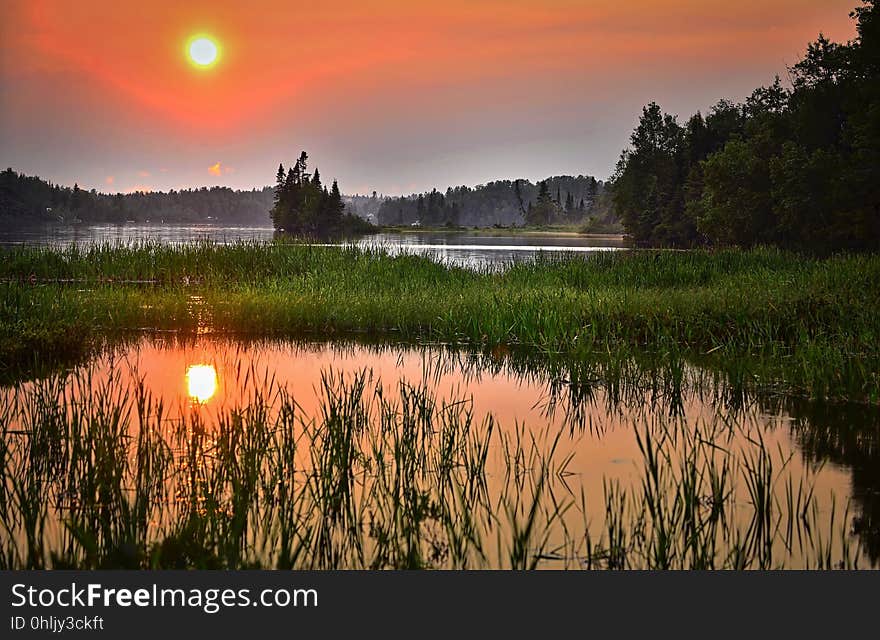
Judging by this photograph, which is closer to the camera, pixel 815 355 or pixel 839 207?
pixel 815 355

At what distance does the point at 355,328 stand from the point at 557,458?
12.7 metres

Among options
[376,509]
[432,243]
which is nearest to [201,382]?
[376,509]

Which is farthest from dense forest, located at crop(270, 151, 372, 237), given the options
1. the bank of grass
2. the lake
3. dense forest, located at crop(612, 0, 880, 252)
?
the bank of grass

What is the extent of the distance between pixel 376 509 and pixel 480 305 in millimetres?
14538

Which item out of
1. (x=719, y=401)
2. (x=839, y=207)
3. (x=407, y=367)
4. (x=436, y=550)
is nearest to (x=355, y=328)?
(x=407, y=367)

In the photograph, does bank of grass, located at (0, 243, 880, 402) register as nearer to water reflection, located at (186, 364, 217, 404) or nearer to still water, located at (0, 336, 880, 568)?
still water, located at (0, 336, 880, 568)

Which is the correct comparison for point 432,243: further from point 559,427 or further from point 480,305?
point 559,427

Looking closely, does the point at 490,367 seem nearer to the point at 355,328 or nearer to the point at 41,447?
the point at 355,328

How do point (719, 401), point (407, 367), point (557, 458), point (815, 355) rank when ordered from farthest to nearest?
1. point (407, 367)
2. point (815, 355)
3. point (719, 401)
4. point (557, 458)

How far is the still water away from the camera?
7.48 m

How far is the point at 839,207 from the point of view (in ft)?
152

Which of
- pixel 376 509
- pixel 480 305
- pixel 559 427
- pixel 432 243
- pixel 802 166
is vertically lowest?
pixel 559 427

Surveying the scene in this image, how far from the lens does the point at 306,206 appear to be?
433ft

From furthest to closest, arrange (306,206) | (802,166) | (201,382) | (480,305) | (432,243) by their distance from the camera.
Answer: (306,206) < (432,243) < (802,166) < (480,305) < (201,382)
